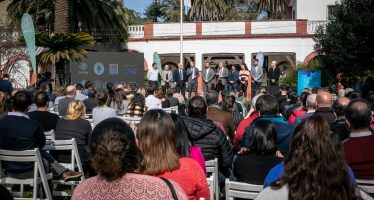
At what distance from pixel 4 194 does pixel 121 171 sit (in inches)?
41.3

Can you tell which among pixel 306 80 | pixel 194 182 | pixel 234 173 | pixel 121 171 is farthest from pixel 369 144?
pixel 306 80

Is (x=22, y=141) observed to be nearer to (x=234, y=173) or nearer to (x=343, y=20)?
(x=234, y=173)

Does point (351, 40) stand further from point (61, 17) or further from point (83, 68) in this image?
point (61, 17)

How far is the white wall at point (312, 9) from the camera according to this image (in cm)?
3559

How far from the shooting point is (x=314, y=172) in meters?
2.70

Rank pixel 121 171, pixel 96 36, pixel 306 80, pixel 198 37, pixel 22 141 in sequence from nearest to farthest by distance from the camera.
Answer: pixel 121 171 → pixel 22 141 → pixel 306 80 → pixel 96 36 → pixel 198 37

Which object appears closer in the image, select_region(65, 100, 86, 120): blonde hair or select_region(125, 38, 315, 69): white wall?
select_region(65, 100, 86, 120): blonde hair

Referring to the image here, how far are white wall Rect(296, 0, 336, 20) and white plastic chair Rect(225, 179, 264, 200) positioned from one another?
107ft

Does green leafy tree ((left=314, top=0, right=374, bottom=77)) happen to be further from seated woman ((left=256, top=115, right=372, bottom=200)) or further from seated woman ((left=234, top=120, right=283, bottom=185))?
seated woman ((left=256, top=115, right=372, bottom=200))

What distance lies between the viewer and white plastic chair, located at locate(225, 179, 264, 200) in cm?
450

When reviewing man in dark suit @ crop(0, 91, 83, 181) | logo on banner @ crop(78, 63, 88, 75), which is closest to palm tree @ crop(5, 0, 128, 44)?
logo on banner @ crop(78, 63, 88, 75)

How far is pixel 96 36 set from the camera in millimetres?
33031

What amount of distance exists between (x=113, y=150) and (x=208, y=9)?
39.5 metres

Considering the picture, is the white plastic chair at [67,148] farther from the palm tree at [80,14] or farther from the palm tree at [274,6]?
the palm tree at [274,6]
